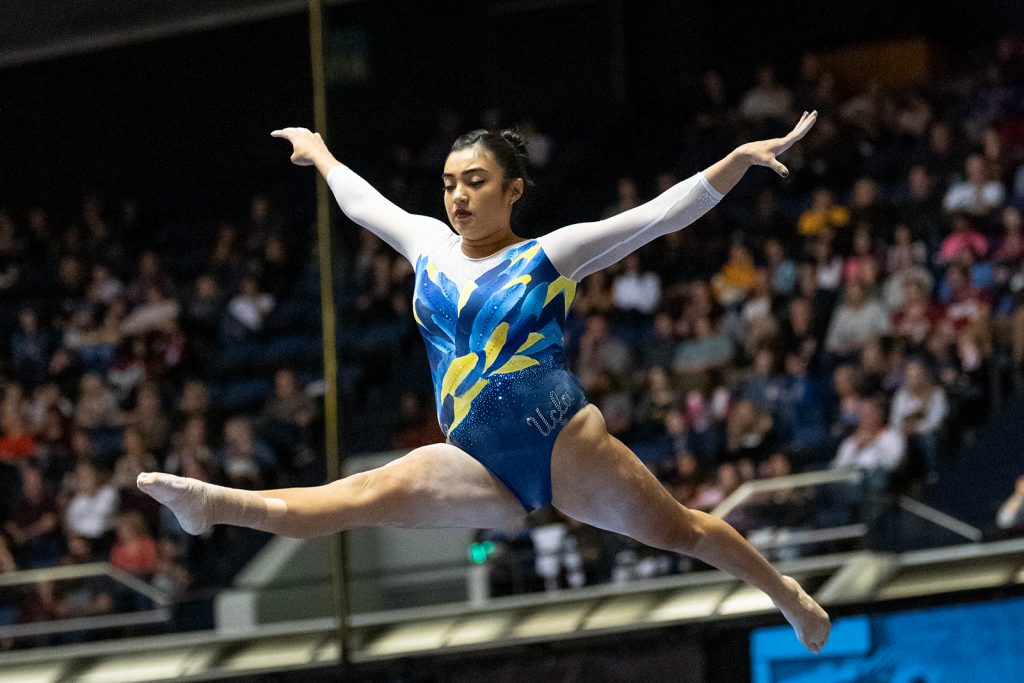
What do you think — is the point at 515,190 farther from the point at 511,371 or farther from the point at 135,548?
the point at 135,548

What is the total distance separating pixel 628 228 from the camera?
4035mm

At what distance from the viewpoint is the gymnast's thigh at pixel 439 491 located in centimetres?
394

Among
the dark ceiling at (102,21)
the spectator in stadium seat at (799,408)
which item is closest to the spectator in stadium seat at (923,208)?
the spectator in stadium seat at (799,408)

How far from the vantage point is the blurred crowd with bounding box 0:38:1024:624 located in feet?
25.7

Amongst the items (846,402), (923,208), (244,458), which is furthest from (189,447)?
(923,208)

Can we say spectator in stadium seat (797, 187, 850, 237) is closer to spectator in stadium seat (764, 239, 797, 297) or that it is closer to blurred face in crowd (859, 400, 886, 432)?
spectator in stadium seat (764, 239, 797, 297)

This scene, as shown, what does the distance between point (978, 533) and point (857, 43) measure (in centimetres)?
609

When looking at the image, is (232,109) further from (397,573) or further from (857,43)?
(397,573)

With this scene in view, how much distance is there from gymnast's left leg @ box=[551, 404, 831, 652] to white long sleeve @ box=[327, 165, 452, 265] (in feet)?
2.06

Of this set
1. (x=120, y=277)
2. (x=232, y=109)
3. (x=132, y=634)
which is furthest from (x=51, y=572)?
(x=232, y=109)

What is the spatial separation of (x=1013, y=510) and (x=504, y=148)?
12.3ft

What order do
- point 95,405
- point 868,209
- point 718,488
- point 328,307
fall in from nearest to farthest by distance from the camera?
1. point 328,307
2. point 718,488
3. point 868,209
4. point 95,405

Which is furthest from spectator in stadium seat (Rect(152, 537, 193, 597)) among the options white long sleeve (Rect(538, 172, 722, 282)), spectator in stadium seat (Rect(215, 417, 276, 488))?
white long sleeve (Rect(538, 172, 722, 282))

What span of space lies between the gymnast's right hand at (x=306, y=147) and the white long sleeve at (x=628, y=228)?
0.85 metres
